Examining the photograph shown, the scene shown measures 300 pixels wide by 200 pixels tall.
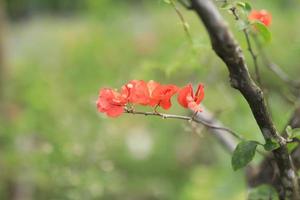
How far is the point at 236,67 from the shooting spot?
785 millimetres

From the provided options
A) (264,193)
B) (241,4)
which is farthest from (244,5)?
(264,193)

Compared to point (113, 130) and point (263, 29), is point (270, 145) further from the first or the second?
point (113, 130)

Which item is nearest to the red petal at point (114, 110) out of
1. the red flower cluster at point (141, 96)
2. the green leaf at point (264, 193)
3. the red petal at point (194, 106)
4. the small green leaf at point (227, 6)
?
the red flower cluster at point (141, 96)

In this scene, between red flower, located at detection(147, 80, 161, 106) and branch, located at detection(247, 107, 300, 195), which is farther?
branch, located at detection(247, 107, 300, 195)

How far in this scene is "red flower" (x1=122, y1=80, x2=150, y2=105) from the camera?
3.05 ft

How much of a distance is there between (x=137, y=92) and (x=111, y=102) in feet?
0.14

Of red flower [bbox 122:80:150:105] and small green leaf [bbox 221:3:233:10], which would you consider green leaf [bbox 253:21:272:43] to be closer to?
small green leaf [bbox 221:3:233:10]

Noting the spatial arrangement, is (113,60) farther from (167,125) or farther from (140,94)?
(140,94)

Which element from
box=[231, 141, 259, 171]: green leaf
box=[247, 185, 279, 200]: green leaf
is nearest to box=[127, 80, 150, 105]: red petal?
box=[231, 141, 259, 171]: green leaf

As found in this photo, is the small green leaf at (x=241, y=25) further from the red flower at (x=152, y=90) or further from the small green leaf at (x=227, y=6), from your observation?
the red flower at (x=152, y=90)

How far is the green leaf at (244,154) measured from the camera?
0.96 meters

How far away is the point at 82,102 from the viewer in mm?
2562

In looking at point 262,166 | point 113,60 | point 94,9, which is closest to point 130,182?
point 113,60

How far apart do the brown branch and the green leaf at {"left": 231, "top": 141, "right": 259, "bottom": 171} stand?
0.13 ft
